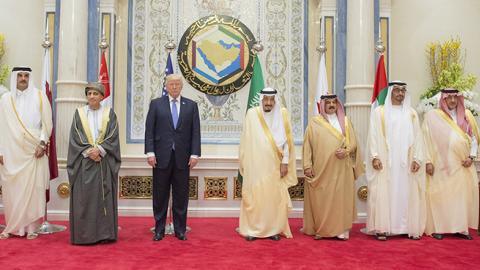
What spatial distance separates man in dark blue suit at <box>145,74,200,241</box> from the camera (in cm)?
455

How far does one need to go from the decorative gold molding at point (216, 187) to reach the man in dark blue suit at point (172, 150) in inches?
63.3

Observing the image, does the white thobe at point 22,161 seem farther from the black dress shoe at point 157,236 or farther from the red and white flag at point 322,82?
the red and white flag at point 322,82

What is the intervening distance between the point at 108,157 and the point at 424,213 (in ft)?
10.6

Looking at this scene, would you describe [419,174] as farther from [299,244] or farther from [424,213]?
[299,244]

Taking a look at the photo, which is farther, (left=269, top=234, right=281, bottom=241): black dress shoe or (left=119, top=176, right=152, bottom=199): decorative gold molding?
(left=119, top=176, right=152, bottom=199): decorative gold molding

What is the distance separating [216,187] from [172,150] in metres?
1.82

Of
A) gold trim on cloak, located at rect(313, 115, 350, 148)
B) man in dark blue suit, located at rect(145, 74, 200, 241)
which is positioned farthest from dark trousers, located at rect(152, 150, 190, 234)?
gold trim on cloak, located at rect(313, 115, 350, 148)

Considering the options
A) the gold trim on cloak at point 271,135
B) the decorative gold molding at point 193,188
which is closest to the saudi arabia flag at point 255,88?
the gold trim on cloak at point 271,135

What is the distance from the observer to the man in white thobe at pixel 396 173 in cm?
480

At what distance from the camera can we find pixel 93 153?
14.3 ft

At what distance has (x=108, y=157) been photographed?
14.8ft

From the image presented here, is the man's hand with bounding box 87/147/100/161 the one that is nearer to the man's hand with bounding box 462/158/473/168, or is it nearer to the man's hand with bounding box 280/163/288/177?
the man's hand with bounding box 280/163/288/177

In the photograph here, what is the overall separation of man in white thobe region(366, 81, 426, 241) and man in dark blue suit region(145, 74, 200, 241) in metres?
1.85

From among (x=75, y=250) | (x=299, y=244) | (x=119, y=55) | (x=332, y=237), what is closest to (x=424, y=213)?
(x=332, y=237)
